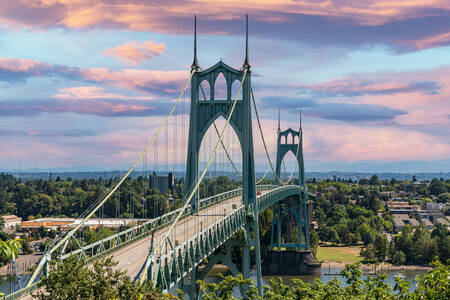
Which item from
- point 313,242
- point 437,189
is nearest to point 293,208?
point 313,242

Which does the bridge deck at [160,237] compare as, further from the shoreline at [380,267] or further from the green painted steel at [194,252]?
the shoreline at [380,267]

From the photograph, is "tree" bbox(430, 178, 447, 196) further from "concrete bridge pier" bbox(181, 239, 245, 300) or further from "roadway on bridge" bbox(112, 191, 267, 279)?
"concrete bridge pier" bbox(181, 239, 245, 300)

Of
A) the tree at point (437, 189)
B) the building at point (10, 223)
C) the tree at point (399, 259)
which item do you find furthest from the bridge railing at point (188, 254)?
the tree at point (437, 189)

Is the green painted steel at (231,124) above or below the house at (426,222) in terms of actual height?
above

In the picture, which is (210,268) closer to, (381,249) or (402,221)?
(381,249)

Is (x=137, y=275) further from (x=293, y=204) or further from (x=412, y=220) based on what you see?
(x=412, y=220)

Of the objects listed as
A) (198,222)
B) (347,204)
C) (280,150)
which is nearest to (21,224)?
(280,150)
